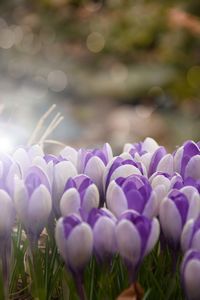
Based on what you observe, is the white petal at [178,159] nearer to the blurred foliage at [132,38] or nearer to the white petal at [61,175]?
the white petal at [61,175]

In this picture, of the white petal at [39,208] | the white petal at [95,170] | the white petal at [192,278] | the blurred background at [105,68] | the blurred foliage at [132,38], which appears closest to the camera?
the white petal at [192,278]

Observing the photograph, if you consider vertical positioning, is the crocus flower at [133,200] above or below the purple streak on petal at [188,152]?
below

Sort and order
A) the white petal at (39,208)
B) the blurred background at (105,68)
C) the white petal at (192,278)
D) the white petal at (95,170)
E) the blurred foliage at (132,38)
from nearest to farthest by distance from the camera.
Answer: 1. the white petal at (192,278)
2. the white petal at (39,208)
3. the white petal at (95,170)
4. the blurred background at (105,68)
5. the blurred foliage at (132,38)

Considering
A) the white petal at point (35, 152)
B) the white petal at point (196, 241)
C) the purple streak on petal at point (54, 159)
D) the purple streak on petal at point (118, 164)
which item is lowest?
the white petal at point (196, 241)

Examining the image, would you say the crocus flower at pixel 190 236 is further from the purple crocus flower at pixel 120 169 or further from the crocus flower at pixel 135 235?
the purple crocus flower at pixel 120 169

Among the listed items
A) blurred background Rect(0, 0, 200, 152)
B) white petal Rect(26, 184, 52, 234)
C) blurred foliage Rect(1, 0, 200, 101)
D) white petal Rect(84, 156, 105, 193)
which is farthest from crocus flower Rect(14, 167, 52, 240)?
blurred foliage Rect(1, 0, 200, 101)

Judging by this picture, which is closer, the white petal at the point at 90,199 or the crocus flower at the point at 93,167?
the white petal at the point at 90,199

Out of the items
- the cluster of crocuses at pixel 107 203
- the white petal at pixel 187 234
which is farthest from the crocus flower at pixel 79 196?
the white petal at pixel 187 234

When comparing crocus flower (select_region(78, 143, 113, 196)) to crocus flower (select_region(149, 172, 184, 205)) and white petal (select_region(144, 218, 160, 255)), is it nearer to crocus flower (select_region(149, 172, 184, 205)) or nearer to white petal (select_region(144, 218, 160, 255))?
crocus flower (select_region(149, 172, 184, 205))
